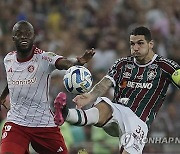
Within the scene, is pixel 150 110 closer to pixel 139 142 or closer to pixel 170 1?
pixel 139 142

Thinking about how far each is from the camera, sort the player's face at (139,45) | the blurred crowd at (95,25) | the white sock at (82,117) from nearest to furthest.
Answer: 1. the white sock at (82,117)
2. the player's face at (139,45)
3. the blurred crowd at (95,25)

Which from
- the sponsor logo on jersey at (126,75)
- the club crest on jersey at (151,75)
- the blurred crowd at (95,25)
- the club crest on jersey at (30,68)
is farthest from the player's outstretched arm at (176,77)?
the blurred crowd at (95,25)

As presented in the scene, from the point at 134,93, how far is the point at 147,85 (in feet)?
0.65

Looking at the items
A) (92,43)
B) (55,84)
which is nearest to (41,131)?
(55,84)

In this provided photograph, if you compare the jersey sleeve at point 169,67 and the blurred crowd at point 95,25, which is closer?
the jersey sleeve at point 169,67

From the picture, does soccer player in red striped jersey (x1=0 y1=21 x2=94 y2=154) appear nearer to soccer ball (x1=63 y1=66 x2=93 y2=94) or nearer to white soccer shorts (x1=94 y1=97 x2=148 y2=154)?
soccer ball (x1=63 y1=66 x2=93 y2=94)

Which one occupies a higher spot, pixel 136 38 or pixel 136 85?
pixel 136 38

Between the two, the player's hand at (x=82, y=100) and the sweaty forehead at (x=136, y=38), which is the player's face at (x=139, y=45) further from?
the player's hand at (x=82, y=100)

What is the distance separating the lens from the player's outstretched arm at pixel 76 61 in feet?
28.7

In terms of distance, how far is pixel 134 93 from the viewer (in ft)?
31.4

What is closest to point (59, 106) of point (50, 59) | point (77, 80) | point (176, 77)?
point (77, 80)

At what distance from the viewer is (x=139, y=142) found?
9367 millimetres

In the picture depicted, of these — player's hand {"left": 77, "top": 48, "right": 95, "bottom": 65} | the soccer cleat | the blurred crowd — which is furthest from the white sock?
the blurred crowd

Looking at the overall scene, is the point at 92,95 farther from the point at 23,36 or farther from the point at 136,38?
the point at 23,36
